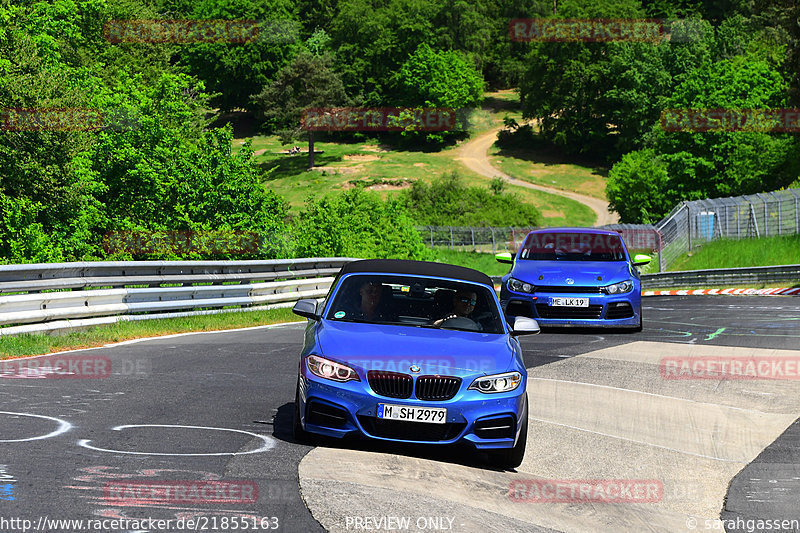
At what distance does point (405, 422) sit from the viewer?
23.7ft

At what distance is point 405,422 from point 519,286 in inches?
366

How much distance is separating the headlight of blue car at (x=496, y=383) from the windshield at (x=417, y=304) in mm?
920

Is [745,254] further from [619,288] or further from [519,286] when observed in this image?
[519,286]

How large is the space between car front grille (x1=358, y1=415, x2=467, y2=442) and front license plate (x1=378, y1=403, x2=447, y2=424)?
4 cm

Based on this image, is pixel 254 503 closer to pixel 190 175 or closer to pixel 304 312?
pixel 304 312

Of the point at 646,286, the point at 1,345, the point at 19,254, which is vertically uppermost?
the point at 1,345

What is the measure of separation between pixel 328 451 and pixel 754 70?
82723mm

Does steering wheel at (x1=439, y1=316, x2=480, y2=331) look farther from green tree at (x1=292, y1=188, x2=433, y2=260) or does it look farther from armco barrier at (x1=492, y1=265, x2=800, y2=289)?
armco barrier at (x1=492, y1=265, x2=800, y2=289)

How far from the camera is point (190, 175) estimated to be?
3353cm

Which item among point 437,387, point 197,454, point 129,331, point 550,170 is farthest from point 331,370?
point 550,170

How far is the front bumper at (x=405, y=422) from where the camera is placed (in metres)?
7.24

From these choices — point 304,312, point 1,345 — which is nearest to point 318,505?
point 304,312
